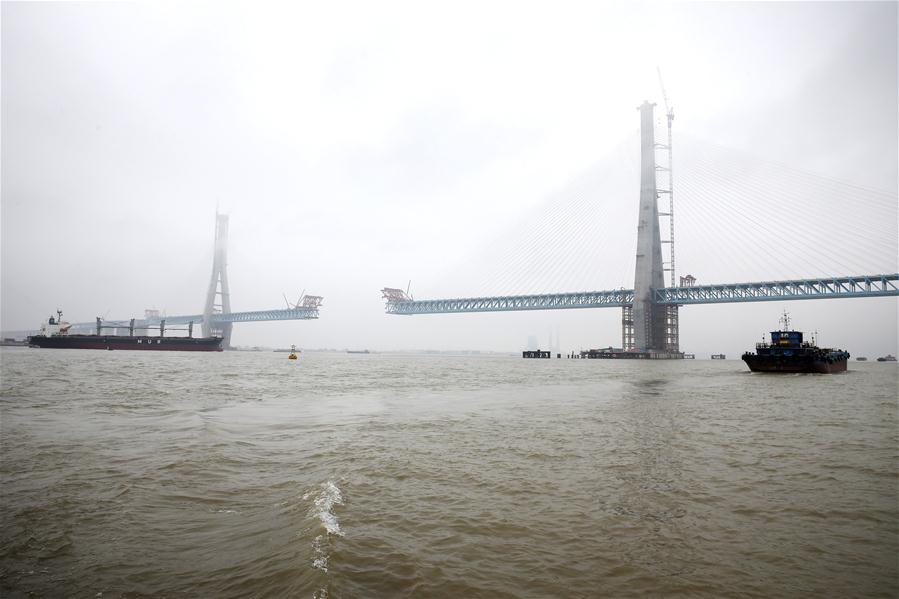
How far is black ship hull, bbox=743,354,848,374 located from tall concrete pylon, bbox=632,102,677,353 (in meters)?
35.1

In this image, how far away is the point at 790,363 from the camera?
142ft

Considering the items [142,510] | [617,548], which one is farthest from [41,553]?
[617,548]

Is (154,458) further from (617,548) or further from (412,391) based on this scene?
(412,391)

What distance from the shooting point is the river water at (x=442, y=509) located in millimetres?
3770

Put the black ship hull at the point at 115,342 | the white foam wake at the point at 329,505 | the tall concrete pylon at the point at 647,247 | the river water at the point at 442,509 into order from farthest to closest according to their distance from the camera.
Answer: the black ship hull at the point at 115,342 < the tall concrete pylon at the point at 647,247 < the white foam wake at the point at 329,505 < the river water at the point at 442,509

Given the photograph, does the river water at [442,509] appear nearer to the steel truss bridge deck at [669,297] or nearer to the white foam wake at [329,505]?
the white foam wake at [329,505]

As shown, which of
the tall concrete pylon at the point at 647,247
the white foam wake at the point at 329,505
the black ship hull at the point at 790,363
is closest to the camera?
the white foam wake at the point at 329,505

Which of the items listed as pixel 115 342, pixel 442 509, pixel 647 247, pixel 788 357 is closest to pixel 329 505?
pixel 442 509

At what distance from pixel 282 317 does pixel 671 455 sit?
417 feet

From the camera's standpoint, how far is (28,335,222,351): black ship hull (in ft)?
271

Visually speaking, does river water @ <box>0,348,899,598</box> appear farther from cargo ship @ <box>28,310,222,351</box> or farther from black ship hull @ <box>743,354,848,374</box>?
cargo ship @ <box>28,310,222,351</box>

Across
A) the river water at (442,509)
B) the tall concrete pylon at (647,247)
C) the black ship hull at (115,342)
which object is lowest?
the black ship hull at (115,342)

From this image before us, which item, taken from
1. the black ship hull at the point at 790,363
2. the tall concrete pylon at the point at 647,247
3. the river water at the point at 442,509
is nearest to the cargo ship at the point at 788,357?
the black ship hull at the point at 790,363

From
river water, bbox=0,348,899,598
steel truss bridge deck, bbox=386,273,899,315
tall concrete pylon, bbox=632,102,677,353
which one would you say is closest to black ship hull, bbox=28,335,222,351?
steel truss bridge deck, bbox=386,273,899,315
